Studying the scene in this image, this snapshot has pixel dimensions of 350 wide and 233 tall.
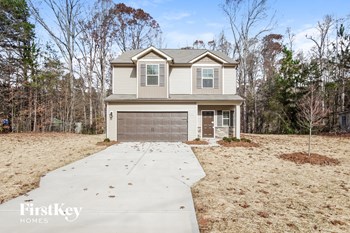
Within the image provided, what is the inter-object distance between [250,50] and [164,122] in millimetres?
18795

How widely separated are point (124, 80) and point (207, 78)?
586 centimetres

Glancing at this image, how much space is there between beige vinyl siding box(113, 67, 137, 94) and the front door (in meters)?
5.24

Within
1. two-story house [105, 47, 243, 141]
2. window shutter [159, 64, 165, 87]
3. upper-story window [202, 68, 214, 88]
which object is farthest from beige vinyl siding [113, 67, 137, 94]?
upper-story window [202, 68, 214, 88]

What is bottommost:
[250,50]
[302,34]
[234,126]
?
[234,126]

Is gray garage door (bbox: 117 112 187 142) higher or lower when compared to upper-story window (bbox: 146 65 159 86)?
lower

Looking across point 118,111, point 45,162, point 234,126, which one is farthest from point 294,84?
point 45,162

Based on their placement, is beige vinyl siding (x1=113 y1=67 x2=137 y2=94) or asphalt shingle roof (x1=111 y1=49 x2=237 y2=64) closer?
beige vinyl siding (x1=113 y1=67 x2=137 y2=94)

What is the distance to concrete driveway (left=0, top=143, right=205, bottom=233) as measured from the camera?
3155mm

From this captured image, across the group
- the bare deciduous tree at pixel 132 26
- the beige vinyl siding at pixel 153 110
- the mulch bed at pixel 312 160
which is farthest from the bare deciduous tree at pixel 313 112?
the bare deciduous tree at pixel 132 26

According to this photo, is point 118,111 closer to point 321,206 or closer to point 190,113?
point 190,113

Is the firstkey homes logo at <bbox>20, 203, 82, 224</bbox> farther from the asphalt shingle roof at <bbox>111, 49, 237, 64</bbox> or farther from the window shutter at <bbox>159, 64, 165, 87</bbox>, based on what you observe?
the asphalt shingle roof at <bbox>111, 49, 237, 64</bbox>

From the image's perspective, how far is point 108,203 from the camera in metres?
3.97

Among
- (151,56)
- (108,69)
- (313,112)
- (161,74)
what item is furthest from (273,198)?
(108,69)

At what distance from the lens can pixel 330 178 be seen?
228 inches
